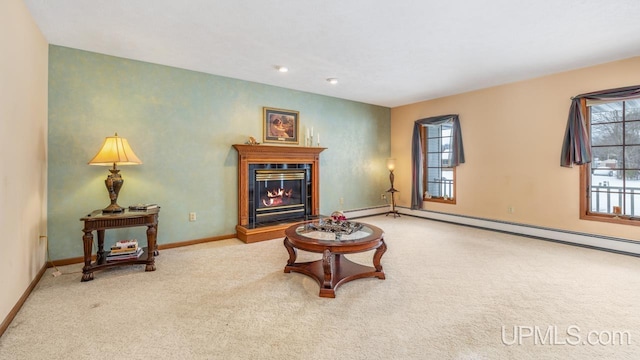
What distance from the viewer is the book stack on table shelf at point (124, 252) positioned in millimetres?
3021

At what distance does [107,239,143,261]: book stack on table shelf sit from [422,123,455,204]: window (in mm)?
5244

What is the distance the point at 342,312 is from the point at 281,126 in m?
3.44

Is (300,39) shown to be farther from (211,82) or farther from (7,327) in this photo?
(7,327)

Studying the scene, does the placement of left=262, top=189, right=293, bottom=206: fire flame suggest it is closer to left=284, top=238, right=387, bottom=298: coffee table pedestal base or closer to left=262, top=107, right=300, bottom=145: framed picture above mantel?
left=262, top=107, right=300, bottom=145: framed picture above mantel

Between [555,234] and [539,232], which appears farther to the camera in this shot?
[539,232]

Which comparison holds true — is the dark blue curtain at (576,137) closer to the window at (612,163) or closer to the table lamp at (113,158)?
→ the window at (612,163)

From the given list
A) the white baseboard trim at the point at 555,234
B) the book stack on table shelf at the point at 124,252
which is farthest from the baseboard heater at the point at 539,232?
the book stack on table shelf at the point at 124,252

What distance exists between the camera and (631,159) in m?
3.72

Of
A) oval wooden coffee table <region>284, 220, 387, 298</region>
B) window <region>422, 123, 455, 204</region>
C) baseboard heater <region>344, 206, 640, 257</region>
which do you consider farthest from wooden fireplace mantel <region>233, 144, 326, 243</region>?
window <region>422, 123, 455, 204</region>

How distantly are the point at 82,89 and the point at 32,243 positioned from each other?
5.84 feet

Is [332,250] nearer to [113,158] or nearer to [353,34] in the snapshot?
[353,34]

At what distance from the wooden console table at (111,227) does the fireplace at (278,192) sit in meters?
1.54

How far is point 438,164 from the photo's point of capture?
5.93m

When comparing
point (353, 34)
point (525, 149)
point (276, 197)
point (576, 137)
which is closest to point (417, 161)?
point (525, 149)
